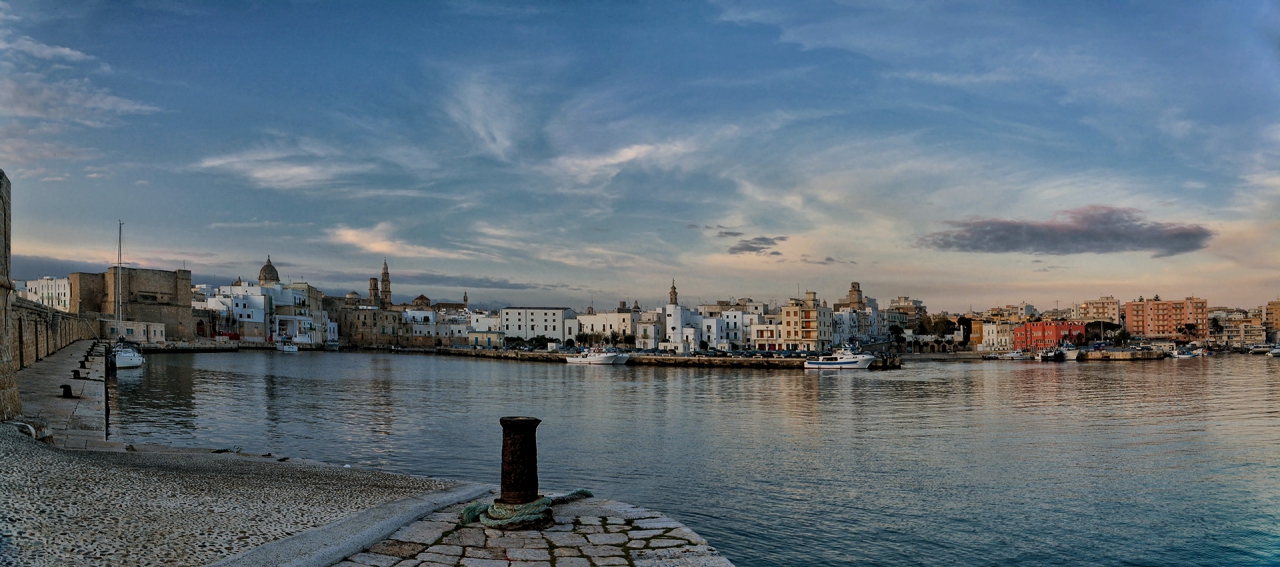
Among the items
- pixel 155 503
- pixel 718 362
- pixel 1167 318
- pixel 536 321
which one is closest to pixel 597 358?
pixel 718 362

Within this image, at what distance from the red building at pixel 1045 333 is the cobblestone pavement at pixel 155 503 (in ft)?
387

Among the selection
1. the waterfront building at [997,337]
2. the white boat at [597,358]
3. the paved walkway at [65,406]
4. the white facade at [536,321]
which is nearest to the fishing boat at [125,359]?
the paved walkway at [65,406]

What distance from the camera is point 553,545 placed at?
6277 millimetres

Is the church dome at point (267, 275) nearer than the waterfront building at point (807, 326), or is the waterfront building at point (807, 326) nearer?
the waterfront building at point (807, 326)

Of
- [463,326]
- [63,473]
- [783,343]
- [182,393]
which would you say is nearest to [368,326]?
[463,326]

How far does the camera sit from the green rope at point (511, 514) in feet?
21.9

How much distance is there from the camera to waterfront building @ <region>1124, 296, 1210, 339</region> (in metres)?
138

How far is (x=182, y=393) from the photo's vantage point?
29844mm

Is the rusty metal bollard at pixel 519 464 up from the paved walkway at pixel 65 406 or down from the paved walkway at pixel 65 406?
up

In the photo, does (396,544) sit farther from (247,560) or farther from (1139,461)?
(1139,461)

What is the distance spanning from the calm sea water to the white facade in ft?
299

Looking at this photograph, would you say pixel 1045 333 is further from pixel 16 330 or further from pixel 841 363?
pixel 16 330

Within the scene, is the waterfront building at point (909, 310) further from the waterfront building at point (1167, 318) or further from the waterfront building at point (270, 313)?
the waterfront building at point (270, 313)

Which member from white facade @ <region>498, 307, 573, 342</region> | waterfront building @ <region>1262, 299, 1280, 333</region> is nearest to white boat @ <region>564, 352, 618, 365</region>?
white facade @ <region>498, 307, 573, 342</region>
